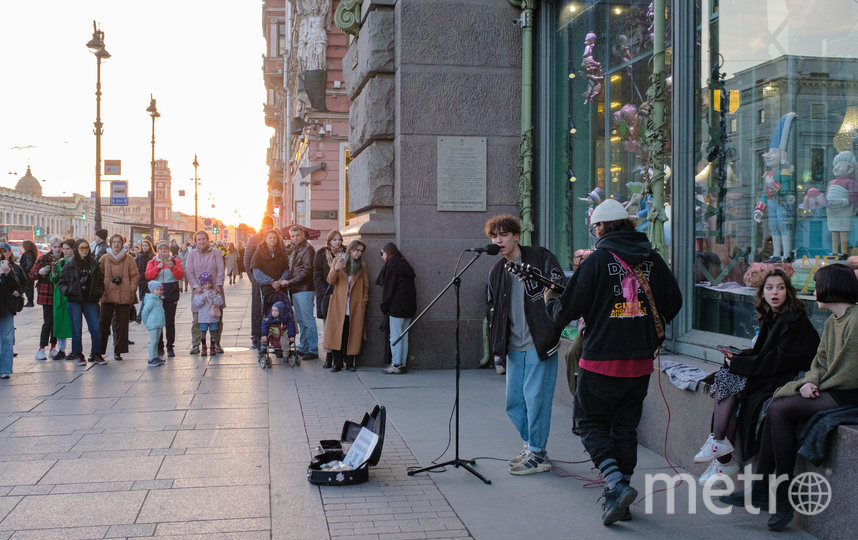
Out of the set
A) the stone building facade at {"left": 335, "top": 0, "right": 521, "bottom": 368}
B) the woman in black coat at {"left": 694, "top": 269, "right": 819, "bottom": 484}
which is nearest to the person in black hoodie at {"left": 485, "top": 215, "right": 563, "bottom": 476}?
the woman in black coat at {"left": 694, "top": 269, "right": 819, "bottom": 484}

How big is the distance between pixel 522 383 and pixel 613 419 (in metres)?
1.17

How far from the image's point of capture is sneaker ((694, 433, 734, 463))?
537cm

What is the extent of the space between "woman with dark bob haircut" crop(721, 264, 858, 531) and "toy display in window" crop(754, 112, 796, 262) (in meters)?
1.58

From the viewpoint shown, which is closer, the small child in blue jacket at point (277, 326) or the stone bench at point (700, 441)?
the stone bench at point (700, 441)

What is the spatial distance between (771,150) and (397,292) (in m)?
5.28

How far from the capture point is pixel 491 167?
11.1 m

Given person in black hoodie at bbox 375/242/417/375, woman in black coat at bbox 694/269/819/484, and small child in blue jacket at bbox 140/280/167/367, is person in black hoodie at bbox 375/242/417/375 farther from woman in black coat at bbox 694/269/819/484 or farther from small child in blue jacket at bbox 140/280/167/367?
woman in black coat at bbox 694/269/819/484

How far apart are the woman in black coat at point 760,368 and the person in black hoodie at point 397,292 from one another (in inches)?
222

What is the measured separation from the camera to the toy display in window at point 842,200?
228 inches

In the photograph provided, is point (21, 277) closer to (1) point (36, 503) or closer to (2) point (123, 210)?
(1) point (36, 503)

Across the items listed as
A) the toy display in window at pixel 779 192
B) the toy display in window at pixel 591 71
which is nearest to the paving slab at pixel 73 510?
the toy display in window at pixel 779 192

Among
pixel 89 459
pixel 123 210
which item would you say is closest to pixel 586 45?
pixel 89 459

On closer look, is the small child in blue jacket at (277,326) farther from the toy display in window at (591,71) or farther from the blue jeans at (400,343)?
the toy display in window at (591,71)

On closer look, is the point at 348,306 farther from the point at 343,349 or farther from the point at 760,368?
the point at 760,368
